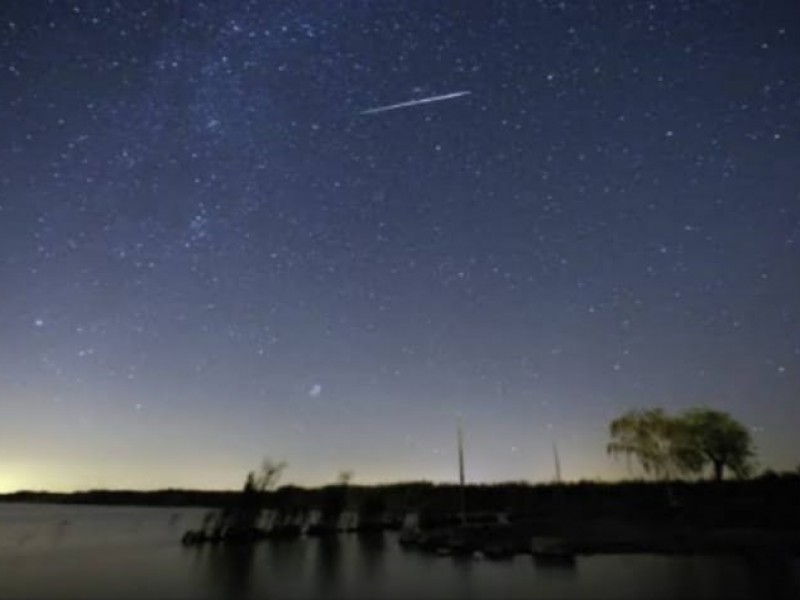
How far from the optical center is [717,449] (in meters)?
66.3

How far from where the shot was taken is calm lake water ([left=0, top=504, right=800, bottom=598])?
31172mm

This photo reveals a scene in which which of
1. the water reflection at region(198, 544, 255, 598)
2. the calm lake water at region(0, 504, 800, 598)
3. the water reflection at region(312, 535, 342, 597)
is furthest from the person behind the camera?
the water reflection at region(312, 535, 342, 597)

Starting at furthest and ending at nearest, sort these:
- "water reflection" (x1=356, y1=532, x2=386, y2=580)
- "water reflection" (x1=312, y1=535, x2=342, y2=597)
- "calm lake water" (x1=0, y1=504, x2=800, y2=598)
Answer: "water reflection" (x1=356, y1=532, x2=386, y2=580)
"water reflection" (x1=312, y1=535, x2=342, y2=597)
"calm lake water" (x1=0, y1=504, x2=800, y2=598)

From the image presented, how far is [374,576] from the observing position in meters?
40.3

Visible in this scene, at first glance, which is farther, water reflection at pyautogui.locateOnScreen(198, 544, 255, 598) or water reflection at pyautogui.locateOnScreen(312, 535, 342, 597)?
water reflection at pyautogui.locateOnScreen(312, 535, 342, 597)

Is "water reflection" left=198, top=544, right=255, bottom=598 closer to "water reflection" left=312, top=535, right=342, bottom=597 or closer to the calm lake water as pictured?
the calm lake water

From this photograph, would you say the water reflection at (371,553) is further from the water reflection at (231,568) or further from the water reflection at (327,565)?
the water reflection at (231,568)

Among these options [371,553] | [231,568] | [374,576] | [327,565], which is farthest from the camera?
[371,553]

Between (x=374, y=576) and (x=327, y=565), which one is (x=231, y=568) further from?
(x=374, y=576)

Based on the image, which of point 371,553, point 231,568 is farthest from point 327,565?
point 371,553

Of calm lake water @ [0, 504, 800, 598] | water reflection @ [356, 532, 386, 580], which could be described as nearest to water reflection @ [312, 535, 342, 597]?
calm lake water @ [0, 504, 800, 598]

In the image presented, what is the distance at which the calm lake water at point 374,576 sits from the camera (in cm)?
3117

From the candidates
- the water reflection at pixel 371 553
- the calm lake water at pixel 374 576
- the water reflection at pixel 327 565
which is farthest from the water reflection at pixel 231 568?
the water reflection at pixel 371 553

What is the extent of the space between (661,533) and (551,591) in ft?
67.8
